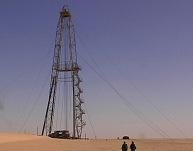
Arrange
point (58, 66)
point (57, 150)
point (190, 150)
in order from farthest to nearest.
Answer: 1. point (58, 66)
2. point (190, 150)
3. point (57, 150)

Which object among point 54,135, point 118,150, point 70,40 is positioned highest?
point 70,40

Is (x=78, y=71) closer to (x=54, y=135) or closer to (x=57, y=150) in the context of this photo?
(x=54, y=135)

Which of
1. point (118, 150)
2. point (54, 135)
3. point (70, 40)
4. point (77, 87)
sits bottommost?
point (118, 150)

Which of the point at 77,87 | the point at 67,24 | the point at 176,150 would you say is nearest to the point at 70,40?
the point at 67,24

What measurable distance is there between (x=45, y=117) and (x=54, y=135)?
3.35m

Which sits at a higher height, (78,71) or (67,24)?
(67,24)

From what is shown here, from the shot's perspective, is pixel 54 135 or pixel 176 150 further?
pixel 54 135

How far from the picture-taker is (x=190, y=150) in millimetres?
47312

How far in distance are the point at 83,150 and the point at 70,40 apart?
31.9m

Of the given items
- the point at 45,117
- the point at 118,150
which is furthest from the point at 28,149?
the point at 45,117

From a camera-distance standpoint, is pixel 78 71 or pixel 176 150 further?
pixel 78 71

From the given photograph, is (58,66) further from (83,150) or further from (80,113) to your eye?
(83,150)

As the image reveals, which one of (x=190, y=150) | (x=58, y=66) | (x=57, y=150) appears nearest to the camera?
(x=57, y=150)

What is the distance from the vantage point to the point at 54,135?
73.0 m
